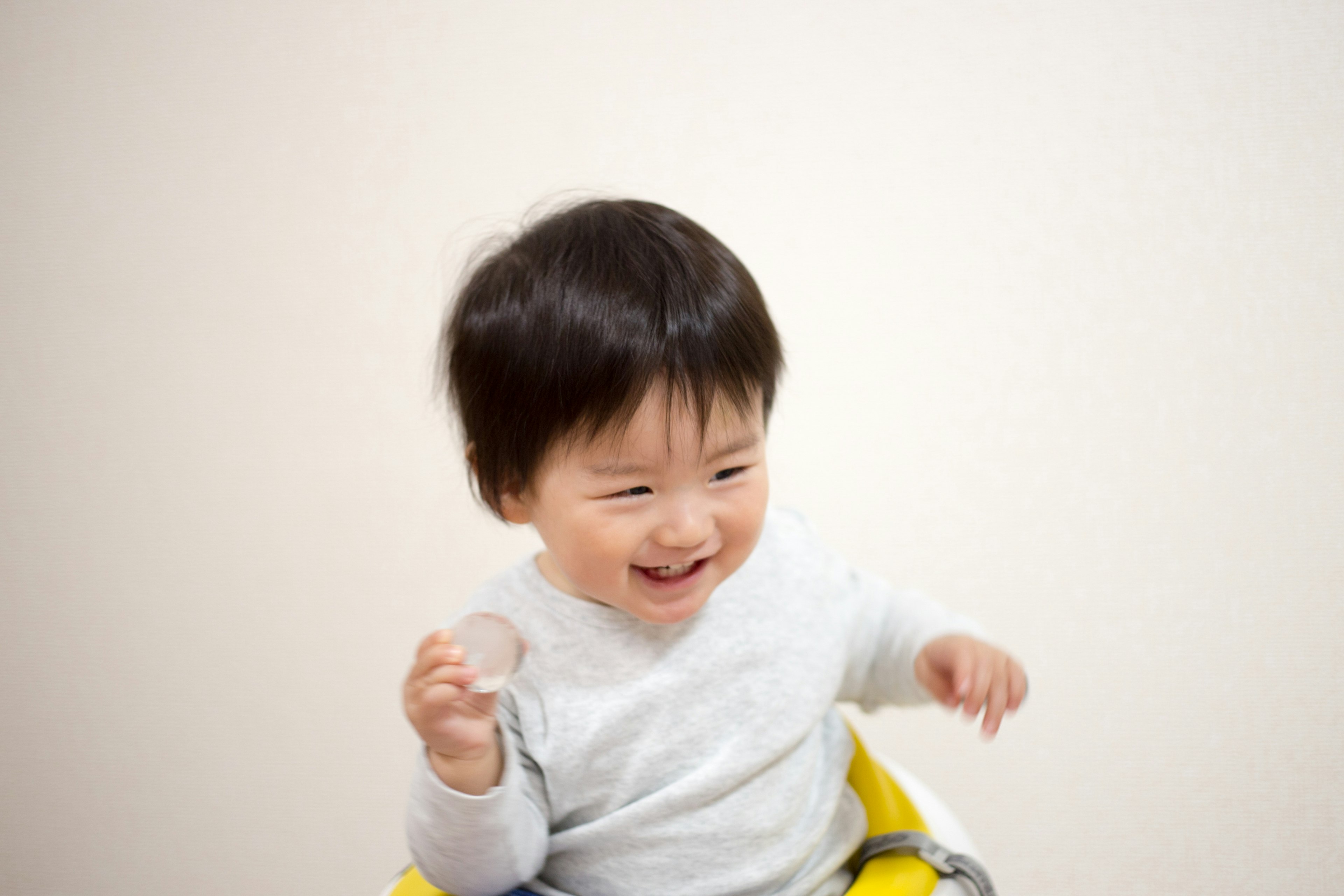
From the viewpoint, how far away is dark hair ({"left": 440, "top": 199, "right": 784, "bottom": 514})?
1.85 ft

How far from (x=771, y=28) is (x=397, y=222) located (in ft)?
1.67

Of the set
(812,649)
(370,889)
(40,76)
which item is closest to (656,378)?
(812,649)

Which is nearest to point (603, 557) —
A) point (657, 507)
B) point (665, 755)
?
point (657, 507)

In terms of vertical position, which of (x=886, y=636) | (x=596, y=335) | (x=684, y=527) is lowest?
(x=886, y=636)

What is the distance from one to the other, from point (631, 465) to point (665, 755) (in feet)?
0.70

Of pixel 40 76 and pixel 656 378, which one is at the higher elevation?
pixel 40 76

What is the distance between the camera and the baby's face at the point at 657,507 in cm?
56

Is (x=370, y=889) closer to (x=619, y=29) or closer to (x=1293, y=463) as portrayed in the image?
(x=619, y=29)

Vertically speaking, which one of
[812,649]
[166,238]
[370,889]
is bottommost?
[370,889]

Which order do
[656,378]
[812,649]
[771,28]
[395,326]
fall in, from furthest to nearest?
1. [395,326]
2. [771,28]
3. [812,649]
4. [656,378]

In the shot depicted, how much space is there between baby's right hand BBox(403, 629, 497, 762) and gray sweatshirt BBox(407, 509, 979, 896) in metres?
0.04

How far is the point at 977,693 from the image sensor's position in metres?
0.61

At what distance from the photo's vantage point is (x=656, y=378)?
0.56 metres

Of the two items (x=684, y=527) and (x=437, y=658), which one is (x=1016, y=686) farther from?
(x=437, y=658)
